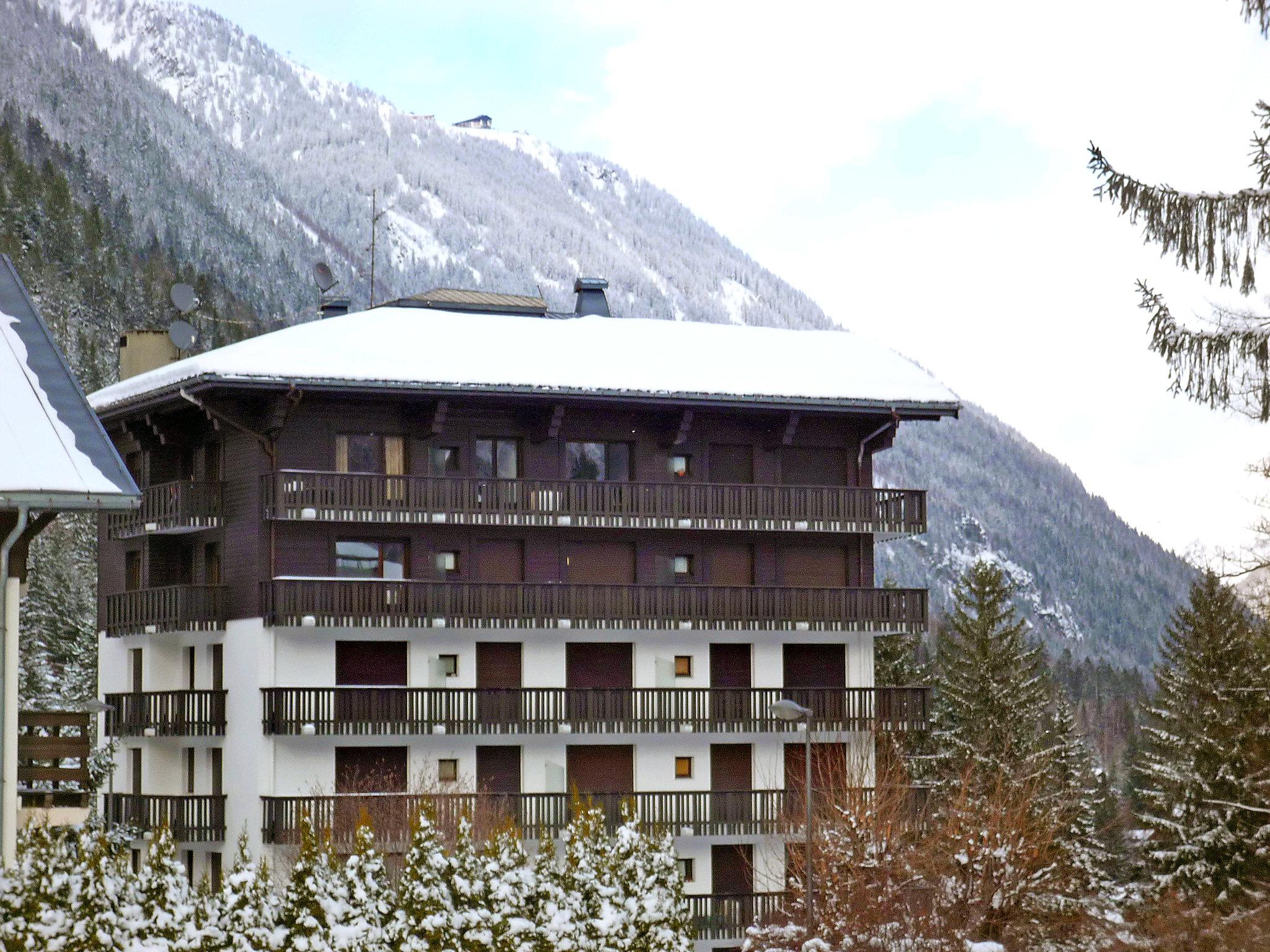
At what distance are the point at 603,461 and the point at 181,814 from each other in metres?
12.8

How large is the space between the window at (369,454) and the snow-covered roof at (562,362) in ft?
5.89

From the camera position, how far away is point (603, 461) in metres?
53.0

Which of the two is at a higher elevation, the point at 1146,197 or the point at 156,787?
the point at 1146,197

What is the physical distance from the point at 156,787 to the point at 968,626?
27971 mm

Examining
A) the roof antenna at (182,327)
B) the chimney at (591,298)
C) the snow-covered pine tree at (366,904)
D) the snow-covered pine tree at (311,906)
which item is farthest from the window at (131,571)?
the snow-covered pine tree at (311,906)

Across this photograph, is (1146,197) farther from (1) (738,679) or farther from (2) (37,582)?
(2) (37,582)

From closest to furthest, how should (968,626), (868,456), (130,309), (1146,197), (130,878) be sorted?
(1146,197) < (130,878) < (868,456) < (968,626) < (130,309)

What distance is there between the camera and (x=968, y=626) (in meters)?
70.5

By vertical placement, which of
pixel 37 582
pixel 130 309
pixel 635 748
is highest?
pixel 130 309

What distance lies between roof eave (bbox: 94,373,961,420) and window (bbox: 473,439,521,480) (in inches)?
75.8

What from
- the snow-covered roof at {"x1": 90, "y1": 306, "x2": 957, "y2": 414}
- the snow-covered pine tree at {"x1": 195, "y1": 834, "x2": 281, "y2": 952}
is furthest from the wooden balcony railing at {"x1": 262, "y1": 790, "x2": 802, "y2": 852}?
the snow-covered pine tree at {"x1": 195, "y1": 834, "x2": 281, "y2": 952}

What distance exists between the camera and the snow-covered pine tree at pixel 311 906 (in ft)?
84.9

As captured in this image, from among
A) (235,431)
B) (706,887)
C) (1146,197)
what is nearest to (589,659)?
(706,887)

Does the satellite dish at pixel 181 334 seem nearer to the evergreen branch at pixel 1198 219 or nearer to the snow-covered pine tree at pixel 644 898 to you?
the snow-covered pine tree at pixel 644 898
